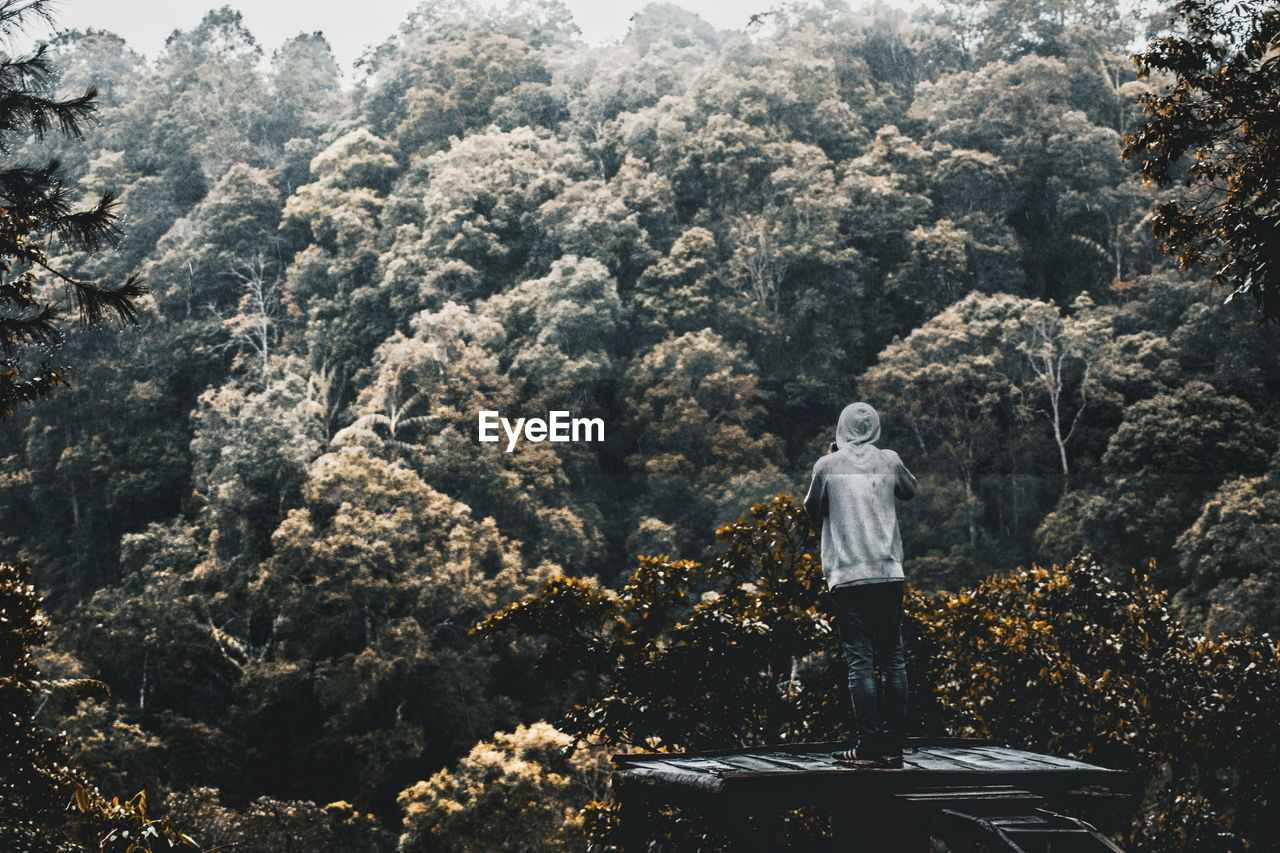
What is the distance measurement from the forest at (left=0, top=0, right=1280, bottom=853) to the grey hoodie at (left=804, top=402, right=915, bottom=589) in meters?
3.52

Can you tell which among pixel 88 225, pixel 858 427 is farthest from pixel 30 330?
pixel 858 427

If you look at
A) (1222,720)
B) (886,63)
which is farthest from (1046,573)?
(886,63)

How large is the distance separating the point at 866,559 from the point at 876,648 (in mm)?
362

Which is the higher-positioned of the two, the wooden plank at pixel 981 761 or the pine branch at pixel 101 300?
the pine branch at pixel 101 300

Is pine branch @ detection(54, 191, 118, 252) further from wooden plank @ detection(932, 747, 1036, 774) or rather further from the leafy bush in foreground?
wooden plank @ detection(932, 747, 1036, 774)

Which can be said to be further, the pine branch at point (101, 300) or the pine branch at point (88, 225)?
the pine branch at point (88, 225)

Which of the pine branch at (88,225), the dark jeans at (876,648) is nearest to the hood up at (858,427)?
the dark jeans at (876,648)

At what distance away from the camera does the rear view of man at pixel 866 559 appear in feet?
12.8

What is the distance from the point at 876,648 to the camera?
160 inches

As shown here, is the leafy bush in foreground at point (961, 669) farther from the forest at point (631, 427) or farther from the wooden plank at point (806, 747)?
the wooden plank at point (806, 747)

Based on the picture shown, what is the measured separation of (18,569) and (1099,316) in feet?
79.4

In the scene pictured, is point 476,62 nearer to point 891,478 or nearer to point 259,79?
point 259,79

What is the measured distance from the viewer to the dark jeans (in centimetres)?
387

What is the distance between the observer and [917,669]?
7715 millimetres
